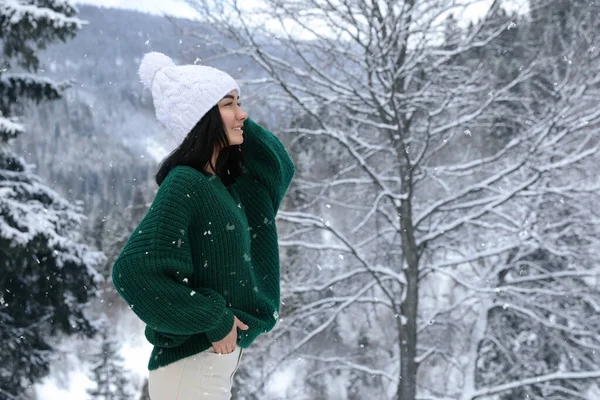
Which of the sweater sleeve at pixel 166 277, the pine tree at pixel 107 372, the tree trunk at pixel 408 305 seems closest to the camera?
the sweater sleeve at pixel 166 277

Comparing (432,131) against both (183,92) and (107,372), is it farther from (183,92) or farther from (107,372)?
(107,372)

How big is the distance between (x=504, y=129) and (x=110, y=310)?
19.3 meters

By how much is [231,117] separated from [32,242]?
5.40m

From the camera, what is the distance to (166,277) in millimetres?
1371

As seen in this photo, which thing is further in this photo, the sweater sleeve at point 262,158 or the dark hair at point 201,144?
the sweater sleeve at point 262,158

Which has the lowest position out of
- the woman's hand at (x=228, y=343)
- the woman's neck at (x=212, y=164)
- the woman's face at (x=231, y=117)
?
the woman's hand at (x=228, y=343)

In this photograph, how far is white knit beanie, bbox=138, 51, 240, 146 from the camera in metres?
1.53

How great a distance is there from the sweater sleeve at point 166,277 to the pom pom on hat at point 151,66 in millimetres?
384

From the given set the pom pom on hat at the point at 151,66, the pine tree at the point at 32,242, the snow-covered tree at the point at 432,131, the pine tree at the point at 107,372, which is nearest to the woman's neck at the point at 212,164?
the pom pom on hat at the point at 151,66

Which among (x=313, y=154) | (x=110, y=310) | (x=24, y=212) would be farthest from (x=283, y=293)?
(x=110, y=310)

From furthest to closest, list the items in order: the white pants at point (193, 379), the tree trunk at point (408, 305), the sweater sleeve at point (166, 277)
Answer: the tree trunk at point (408, 305)
the white pants at point (193, 379)
the sweater sleeve at point (166, 277)

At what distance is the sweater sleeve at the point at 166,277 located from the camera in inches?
53.6

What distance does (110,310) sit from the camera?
23.4m

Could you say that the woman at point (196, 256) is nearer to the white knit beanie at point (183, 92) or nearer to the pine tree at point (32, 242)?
the white knit beanie at point (183, 92)
